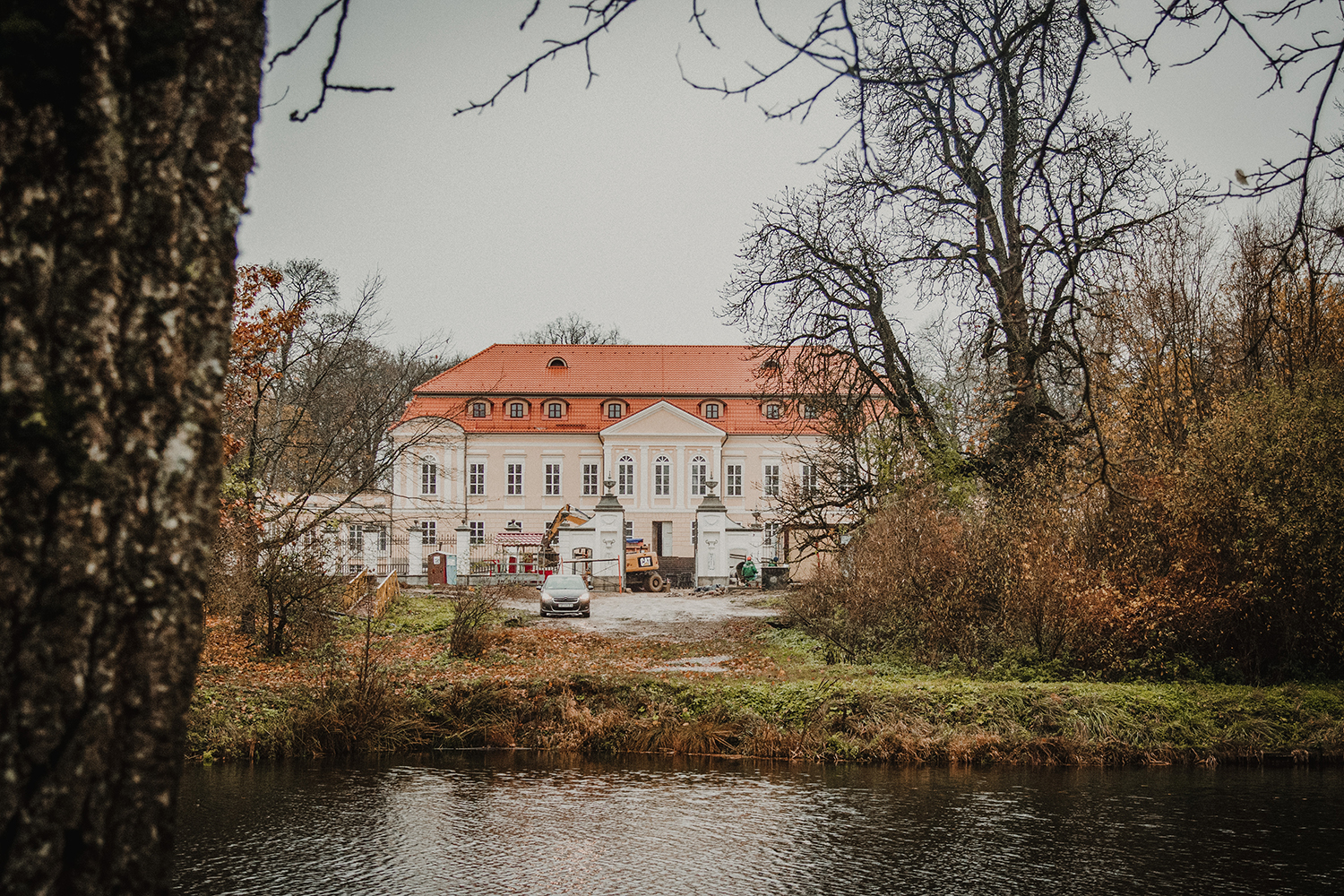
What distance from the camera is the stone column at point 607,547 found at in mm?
31969

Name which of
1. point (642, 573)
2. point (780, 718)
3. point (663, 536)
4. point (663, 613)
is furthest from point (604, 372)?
point (780, 718)

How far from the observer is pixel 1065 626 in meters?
13.5

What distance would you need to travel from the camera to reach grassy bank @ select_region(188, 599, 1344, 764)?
11.5 m

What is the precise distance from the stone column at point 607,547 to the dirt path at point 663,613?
1554mm

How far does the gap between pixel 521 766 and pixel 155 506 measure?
10.0 meters

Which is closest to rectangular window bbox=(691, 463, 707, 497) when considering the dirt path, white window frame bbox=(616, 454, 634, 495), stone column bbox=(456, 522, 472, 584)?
white window frame bbox=(616, 454, 634, 495)

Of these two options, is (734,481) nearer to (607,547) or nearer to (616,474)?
(616,474)

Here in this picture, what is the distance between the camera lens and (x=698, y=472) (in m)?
47.5

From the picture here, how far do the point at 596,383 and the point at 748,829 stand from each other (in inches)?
1674

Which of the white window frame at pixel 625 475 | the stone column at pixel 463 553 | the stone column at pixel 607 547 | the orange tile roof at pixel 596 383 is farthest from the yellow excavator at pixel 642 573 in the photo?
the orange tile roof at pixel 596 383

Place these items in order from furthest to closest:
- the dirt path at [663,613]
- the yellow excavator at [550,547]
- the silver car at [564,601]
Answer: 1. the yellow excavator at [550,547]
2. the silver car at [564,601]
3. the dirt path at [663,613]

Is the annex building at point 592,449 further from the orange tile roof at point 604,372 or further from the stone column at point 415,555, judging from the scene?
the stone column at point 415,555

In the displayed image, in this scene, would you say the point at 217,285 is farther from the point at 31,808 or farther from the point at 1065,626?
the point at 1065,626

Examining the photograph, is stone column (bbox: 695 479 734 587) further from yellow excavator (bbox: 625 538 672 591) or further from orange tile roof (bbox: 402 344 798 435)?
orange tile roof (bbox: 402 344 798 435)
